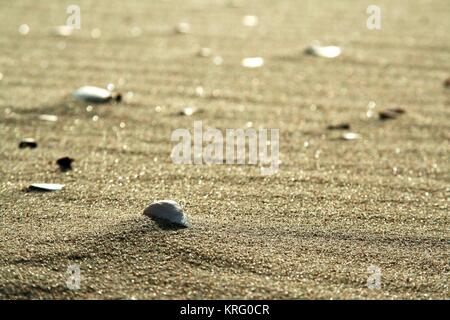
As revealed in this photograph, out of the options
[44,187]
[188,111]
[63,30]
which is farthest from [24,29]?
[44,187]

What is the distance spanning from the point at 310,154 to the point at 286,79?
2.68 feet

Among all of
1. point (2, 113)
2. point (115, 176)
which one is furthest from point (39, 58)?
point (115, 176)

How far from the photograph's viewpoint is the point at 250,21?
391 cm

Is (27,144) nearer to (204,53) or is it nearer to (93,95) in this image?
(93,95)

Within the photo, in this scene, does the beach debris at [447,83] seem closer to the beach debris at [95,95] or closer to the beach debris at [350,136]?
the beach debris at [350,136]

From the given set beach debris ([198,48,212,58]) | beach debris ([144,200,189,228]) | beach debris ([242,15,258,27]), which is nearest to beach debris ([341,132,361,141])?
beach debris ([144,200,189,228])

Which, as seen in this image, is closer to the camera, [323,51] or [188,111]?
[188,111]

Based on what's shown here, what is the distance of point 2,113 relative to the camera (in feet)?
8.00

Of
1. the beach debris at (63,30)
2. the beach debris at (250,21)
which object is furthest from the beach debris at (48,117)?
the beach debris at (250,21)

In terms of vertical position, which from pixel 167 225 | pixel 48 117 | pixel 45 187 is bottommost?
pixel 167 225

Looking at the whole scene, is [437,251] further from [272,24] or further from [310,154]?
[272,24]

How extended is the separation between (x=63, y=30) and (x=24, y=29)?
20 cm

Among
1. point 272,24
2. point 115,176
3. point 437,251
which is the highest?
point 272,24

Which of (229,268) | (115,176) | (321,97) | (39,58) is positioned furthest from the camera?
(39,58)
